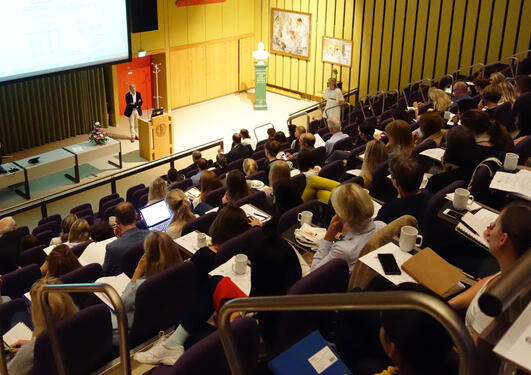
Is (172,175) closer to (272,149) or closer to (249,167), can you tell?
(249,167)

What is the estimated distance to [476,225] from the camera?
391cm

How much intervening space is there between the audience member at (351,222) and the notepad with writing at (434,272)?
570mm

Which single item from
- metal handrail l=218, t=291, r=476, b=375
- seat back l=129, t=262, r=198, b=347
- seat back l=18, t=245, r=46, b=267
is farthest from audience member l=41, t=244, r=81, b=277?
metal handrail l=218, t=291, r=476, b=375

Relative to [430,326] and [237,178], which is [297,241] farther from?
[430,326]

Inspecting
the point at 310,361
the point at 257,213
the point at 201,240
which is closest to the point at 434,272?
the point at 310,361

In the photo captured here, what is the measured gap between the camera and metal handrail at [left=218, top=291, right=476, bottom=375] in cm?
116

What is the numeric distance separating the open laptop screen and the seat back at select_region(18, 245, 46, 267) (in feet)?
4.04

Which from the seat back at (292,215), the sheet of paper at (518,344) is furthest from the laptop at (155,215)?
the sheet of paper at (518,344)

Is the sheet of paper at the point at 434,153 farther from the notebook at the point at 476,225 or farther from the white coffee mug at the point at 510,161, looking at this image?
the notebook at the point at 476,225

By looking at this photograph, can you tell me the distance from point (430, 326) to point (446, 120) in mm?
6501

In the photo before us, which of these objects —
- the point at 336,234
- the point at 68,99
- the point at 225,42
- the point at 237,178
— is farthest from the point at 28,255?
the point at 225,42

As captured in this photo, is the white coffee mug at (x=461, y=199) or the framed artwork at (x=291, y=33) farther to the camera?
the framed artwork at (x=291, y=33)

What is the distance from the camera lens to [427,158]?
6383 millimetres

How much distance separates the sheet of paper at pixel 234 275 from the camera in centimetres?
394
